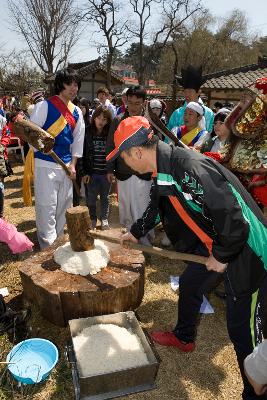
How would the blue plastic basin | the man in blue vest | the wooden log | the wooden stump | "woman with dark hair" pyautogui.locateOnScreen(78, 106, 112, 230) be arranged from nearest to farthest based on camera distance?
1. the blue plastic basin
2. the wooden stump
3. the wooden log
4. the man in blue vest
5. "woman with dark hair" pyautogui.locateOnScreen(78, 106, 112, 230)

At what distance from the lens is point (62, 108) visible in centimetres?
427

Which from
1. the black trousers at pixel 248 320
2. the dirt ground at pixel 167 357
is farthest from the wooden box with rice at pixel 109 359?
the black trousers at pixel 248 320

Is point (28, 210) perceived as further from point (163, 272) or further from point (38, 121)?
point (163, 272)

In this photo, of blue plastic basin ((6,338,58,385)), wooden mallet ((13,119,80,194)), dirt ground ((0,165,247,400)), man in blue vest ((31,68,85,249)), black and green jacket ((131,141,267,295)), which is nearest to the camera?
black and green jacket ((131,141,267,295))

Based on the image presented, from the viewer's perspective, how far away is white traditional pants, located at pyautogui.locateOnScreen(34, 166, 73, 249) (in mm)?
4379

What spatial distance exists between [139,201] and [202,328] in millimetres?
1893

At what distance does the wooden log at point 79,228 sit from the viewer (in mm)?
3287

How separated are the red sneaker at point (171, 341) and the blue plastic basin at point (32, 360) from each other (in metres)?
1.05

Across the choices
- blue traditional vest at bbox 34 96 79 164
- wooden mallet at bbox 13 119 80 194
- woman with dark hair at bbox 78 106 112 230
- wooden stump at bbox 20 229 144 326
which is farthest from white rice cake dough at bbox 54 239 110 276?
woman with dark hair at bbox 78 106 112 230

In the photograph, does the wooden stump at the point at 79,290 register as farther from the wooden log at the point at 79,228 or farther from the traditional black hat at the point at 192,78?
the traditional black hat at the point at 192,78

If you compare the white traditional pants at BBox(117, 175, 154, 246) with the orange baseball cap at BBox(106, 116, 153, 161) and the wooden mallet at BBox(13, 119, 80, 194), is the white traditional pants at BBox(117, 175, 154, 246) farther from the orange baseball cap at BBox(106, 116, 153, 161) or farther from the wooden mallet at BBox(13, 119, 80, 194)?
the orange baseball cap at BBox(106, 116, 153, 161)

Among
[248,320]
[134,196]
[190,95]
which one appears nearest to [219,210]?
[248,320]

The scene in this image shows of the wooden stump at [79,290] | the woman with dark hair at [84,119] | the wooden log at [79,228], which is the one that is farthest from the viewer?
the woman with dark hair at [84,119]

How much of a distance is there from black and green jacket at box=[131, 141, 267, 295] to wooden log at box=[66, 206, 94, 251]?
47.1 inches
